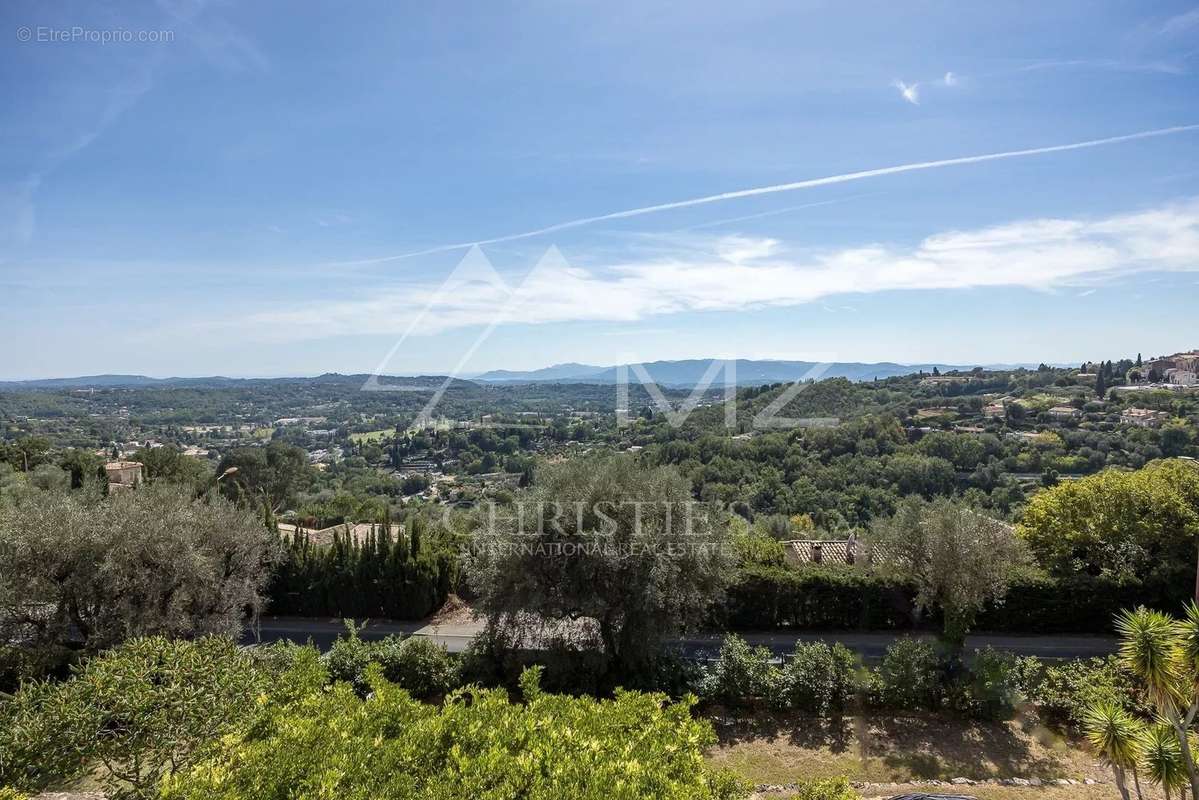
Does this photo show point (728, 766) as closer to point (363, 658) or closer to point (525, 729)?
point (525, 729)

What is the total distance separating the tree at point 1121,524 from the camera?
1554 centimetres

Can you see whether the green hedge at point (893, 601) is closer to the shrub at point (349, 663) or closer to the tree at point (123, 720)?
the shrub at point (349, 663)

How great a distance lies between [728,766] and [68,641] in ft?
50.4

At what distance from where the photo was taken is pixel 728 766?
920 cm

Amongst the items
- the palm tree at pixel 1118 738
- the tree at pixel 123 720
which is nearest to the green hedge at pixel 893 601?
the palm tree at pixel 1118 738

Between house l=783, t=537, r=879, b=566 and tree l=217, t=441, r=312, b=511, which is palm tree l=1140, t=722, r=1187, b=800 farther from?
tree l=217, t=441, r=312, b=511

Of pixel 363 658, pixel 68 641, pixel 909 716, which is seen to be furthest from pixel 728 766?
pixel 68 641

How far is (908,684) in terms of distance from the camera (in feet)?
35.3

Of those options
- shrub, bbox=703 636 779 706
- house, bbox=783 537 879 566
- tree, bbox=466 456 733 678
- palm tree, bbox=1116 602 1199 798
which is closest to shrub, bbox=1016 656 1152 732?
palm tree, bbox=1116 602 1199 798

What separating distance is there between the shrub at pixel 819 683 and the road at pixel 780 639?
3.29 metres

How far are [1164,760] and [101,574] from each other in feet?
57.7

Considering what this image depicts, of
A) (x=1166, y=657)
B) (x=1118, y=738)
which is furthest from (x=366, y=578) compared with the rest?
(x=1166, y=657)

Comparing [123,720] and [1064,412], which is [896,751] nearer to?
[123,720]

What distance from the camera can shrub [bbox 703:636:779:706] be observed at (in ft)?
35.8
